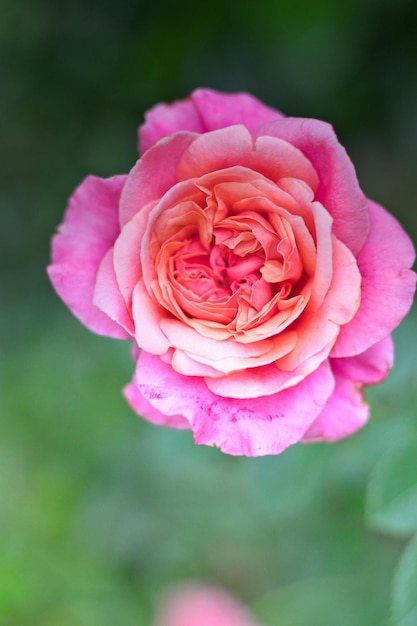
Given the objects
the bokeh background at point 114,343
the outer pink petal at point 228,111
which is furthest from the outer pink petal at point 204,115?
the bokeh background at point 114,343

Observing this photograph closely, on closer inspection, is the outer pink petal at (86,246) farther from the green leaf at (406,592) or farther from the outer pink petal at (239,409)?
the green leaf at (406,592)

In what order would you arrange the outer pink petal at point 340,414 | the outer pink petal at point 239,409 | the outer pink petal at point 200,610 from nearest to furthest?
the outer pink petal at point 239,409 → the outer pink petal at point 340,414 → the outer pink petal at point 200,610

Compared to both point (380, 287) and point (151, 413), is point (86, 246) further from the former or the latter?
point (380, 287)

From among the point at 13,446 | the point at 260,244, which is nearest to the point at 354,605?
the point at 13,446

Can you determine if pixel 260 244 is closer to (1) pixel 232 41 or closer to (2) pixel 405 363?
(2) pixel 405 363

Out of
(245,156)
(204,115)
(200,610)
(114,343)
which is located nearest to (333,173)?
(245,156)

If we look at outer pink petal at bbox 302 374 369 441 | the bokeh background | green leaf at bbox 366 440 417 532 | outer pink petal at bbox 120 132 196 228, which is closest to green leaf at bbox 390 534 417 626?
green leaf at bbox 366 440 417 532

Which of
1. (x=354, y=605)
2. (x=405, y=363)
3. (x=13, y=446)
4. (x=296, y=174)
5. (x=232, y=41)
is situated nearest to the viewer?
(x=296, y=174)
